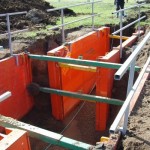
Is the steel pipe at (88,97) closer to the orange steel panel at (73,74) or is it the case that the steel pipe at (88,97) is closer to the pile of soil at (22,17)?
the orange steel panel at (73,74)

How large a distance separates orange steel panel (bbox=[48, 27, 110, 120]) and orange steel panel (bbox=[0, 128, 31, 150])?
3622mm

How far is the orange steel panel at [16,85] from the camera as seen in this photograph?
6352mm

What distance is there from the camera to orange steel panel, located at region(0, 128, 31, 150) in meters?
3.23

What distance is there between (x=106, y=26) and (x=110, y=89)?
4597 mm

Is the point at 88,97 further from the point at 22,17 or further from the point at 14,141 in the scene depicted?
the point at 22,17

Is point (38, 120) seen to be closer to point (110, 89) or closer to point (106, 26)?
point (110, 89)

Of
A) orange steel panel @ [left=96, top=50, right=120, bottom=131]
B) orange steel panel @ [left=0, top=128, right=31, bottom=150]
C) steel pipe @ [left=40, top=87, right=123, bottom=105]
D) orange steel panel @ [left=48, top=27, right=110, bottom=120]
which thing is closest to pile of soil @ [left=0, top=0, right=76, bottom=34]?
orange steel panel @ [left=48, top=27, right=110, bottom=120]

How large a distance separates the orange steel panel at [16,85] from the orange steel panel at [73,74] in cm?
66

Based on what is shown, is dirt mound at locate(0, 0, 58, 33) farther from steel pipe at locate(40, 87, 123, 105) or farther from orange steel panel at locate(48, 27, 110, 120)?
steel pipe at locate(40, 87, 123, 105)

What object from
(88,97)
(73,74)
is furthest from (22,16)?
(88,97)

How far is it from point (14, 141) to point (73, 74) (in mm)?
4813

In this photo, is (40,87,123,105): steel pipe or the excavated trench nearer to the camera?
(40,87,123,105): steel pipe

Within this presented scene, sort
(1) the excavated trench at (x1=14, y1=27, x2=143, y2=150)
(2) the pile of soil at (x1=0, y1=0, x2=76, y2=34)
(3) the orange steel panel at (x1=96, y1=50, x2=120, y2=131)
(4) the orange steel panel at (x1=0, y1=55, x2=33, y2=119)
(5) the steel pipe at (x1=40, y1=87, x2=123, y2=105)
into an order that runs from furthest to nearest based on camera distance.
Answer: (2) the pile of soil at (x1=0, y1=0, x2=76, y2=34) → (1) the excavated trench at (x1=14, y1=27, x2=143, y2=150) → (3) the orange steel panel at (x1=96, y1=50, x2=120, y2=131) → (4) the orange steel panel at (x1=0, y1=55, x2=33, y2=119) → (5) the steel pipe at (x1=40, y1=87, x2=123, y2=105)

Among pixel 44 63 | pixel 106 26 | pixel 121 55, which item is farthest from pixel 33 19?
pixel 121 55
